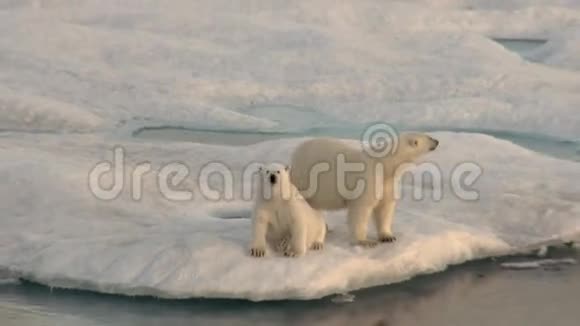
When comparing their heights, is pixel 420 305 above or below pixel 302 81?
below

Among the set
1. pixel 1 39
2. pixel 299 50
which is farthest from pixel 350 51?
pixel 1 39

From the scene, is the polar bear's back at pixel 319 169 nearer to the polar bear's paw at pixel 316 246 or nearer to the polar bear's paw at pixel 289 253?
the polar bear's paw at pixel 316 246

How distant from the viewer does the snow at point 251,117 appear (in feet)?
18.1

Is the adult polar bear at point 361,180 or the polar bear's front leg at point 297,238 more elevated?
the adult polar bear at point 361,180

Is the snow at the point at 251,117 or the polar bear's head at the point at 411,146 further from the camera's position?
the polar bear's head at the point at 411,146

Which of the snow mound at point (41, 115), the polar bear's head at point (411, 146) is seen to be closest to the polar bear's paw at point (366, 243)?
the polar bear's head at point (411, 146)

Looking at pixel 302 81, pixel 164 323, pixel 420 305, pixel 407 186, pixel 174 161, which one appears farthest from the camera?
pixel 302 81

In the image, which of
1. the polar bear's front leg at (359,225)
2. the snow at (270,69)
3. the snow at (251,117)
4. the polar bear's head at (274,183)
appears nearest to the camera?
the polar bear's head at (274,183)

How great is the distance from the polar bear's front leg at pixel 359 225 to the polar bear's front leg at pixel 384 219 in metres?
0.07

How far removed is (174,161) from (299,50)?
177 inches

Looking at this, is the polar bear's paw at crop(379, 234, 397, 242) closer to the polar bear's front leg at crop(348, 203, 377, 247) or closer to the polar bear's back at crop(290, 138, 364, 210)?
the polar bear's front leg at crop(348, 203, 377, 247)

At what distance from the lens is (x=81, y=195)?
21.5 ft

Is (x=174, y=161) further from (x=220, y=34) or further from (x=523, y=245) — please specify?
(x=220, y=34)

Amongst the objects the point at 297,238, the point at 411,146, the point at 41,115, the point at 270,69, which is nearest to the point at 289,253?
the point at 297,238
